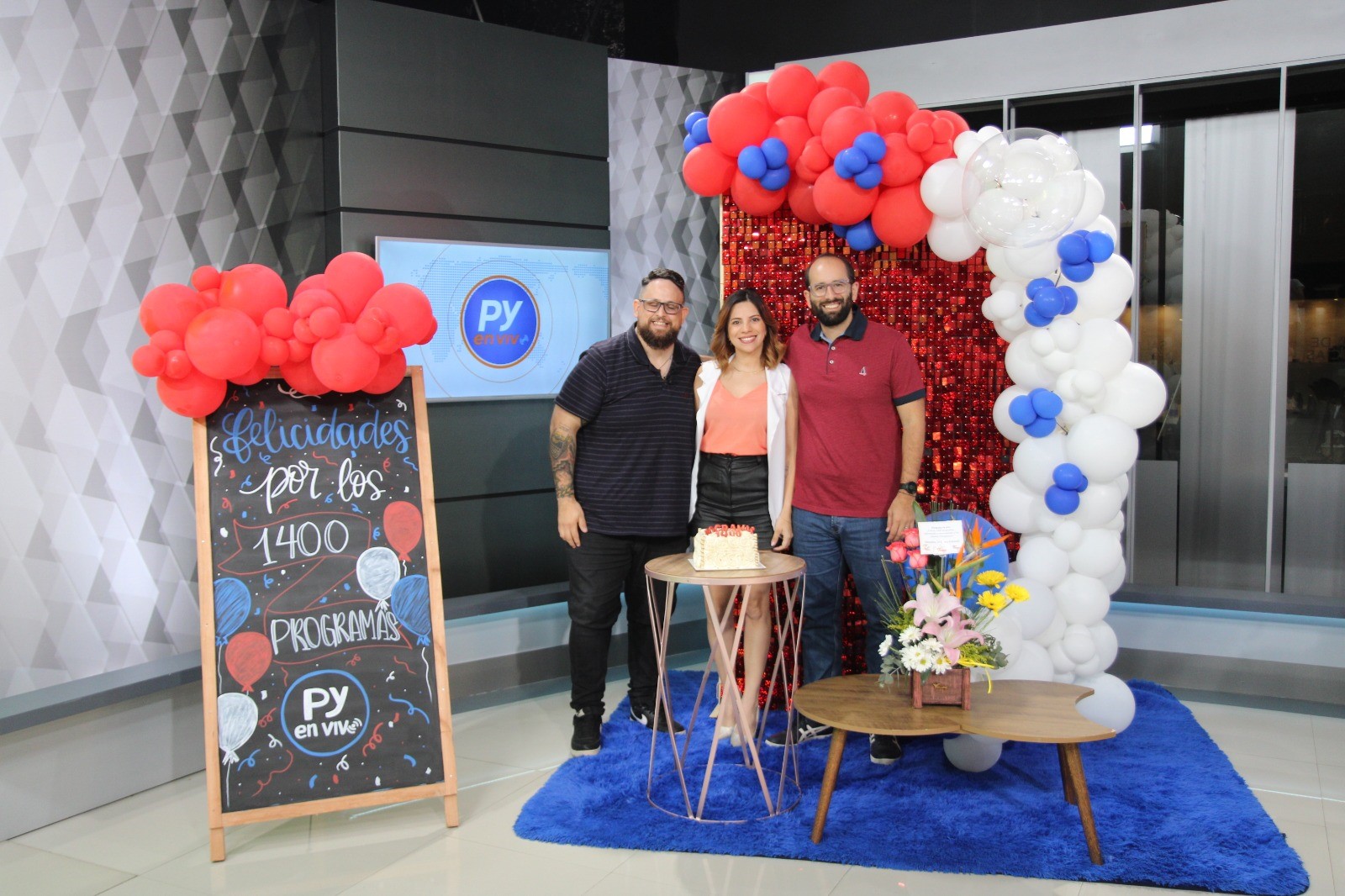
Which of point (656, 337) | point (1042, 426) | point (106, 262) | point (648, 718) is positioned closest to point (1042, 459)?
point (1042, 426)

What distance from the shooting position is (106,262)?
370cm

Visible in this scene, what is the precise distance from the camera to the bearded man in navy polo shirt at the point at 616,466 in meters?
3.71

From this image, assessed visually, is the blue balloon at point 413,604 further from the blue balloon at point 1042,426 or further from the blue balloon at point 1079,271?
the blue balloon at point 1079,271

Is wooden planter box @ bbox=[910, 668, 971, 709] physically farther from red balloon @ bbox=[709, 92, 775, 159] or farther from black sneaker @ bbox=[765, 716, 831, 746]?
red balloon @ bbox=[709, 92, 775, 159]

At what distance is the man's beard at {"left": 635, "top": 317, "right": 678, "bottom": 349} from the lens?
12.0ft

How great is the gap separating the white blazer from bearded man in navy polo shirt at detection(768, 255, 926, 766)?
70 mm

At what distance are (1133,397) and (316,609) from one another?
2.65 metres

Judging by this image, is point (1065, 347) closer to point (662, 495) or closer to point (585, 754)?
point (662, 495)

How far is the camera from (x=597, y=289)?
5.14 meters

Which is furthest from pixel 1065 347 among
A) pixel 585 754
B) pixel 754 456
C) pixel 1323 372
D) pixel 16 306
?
pixel 16 306

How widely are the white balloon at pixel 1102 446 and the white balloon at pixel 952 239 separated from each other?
2.30ft

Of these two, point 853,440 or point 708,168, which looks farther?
point 708,168

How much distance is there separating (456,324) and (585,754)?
1999mm

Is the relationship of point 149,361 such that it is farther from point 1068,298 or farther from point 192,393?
point 1068,298
